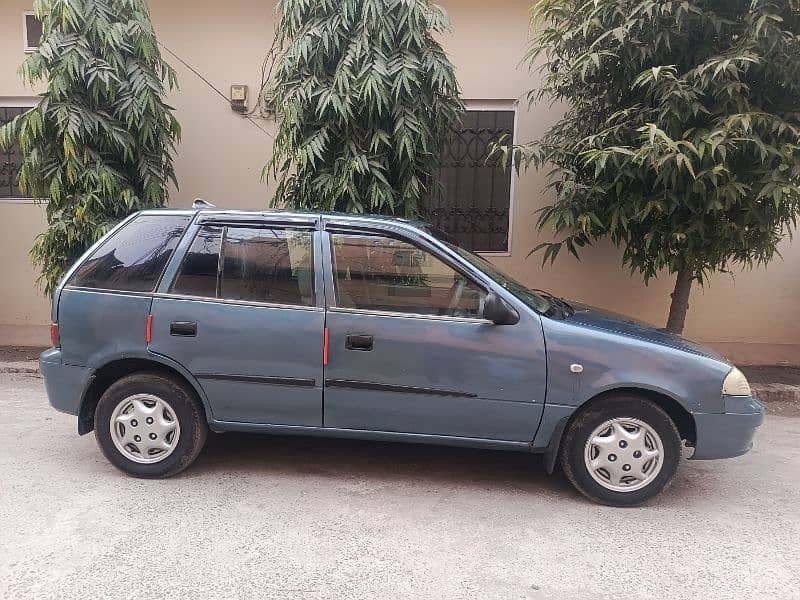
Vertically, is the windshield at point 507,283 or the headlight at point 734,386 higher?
the windshield at point 507,283

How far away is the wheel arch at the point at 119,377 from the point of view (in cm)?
368

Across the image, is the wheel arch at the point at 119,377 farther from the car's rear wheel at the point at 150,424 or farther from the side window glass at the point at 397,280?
the side window glass at the point at 397,280

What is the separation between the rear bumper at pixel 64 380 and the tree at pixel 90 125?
82.2 inches

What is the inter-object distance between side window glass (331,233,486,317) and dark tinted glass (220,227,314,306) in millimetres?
209

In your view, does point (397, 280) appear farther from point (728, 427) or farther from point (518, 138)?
point (518, 138)

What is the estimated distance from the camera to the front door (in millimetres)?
3473

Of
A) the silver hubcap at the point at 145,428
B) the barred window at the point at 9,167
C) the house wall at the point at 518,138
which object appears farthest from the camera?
the barred window at the point at 9,167

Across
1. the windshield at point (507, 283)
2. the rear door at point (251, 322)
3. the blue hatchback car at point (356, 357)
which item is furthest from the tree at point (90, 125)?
the windshield at point (507, 283)

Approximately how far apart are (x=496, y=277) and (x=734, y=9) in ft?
9.98

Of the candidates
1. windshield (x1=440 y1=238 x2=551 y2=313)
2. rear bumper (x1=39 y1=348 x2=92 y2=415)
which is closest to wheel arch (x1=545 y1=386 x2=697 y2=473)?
windshield (x1=440 y1=238 x2=551 y2=313)

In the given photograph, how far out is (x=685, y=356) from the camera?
11.3 feet

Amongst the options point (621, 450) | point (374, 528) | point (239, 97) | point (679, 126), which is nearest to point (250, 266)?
point (374, 528)

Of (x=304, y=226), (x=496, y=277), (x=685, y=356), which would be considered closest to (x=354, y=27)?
(x=304, y=226)

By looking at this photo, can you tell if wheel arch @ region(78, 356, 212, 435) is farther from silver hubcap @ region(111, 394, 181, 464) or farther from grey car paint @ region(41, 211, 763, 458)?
silver hubcap @ region(111, 394, 181, 464)
